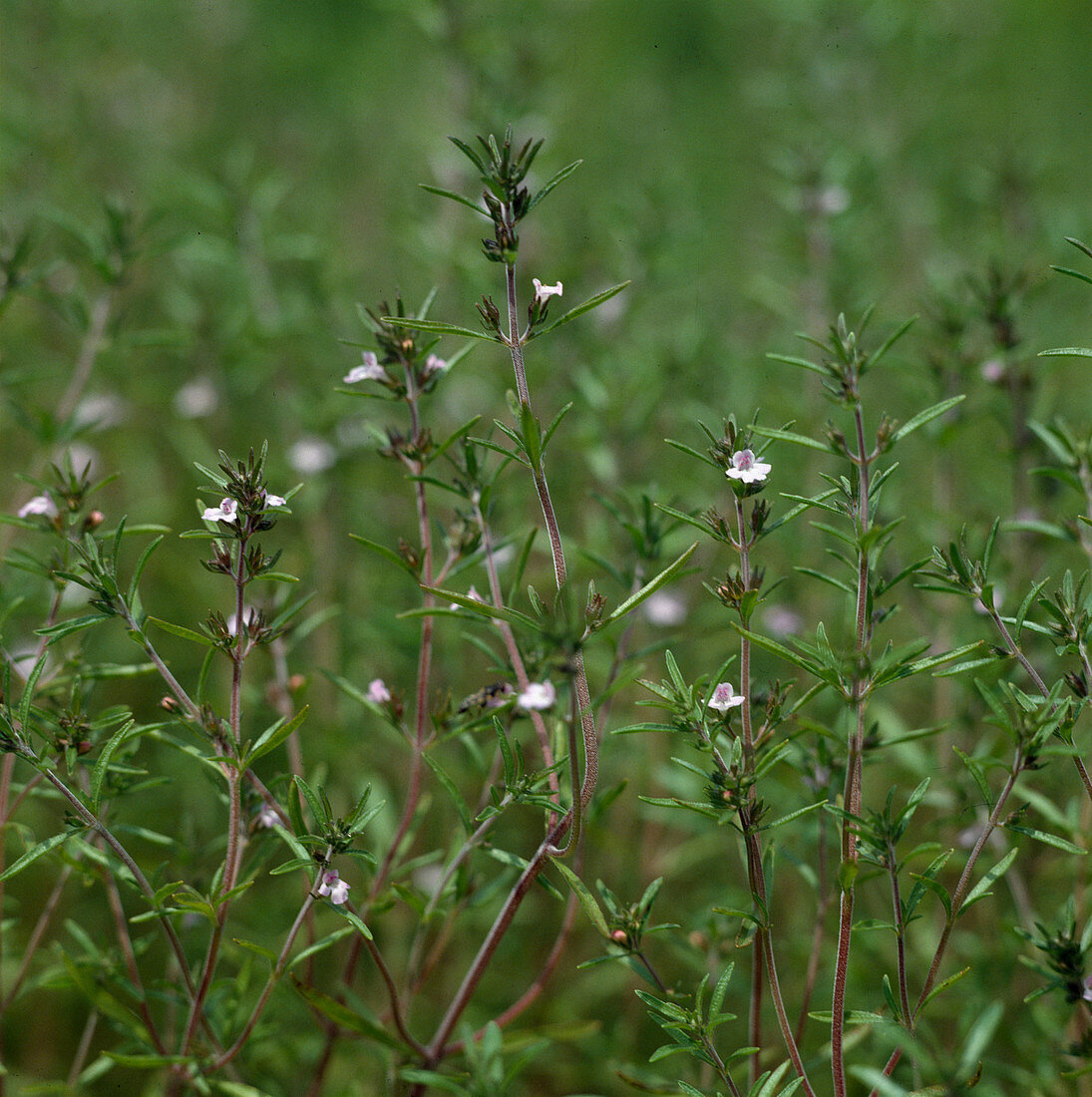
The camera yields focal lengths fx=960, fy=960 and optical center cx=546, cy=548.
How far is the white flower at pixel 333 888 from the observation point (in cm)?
183

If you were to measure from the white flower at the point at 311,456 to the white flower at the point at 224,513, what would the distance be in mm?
1681

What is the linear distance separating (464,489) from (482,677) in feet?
6.20

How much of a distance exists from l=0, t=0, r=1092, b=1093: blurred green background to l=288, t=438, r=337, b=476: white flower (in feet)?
0.05

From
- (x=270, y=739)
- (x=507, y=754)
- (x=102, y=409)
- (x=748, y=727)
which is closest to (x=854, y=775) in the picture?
(x=748, y=727)

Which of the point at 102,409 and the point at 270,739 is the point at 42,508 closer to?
the point at 270,739

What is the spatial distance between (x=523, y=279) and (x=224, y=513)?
9.55 ft

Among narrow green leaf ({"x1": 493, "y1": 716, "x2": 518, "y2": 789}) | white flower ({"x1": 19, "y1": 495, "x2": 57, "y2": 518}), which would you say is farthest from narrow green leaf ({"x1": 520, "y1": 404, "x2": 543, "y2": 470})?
white flower ({"x1": 19, "y1": 495, "x2": 57, "y2": 518})

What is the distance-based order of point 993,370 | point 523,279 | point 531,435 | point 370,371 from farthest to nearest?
1. point 523,279
2. point 993,370
3. point 370,371
4. point 531,435

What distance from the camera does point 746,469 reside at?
1809mm

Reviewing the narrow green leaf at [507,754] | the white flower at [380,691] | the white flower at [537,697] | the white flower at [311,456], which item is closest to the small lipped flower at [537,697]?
the white flower at [537,697]

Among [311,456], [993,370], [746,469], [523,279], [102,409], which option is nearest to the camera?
[746,469]

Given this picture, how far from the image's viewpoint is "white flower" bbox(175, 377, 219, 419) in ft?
13.2

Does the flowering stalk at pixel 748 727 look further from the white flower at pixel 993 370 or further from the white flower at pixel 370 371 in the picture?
the white flower at pixel 993 370

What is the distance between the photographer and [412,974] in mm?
2305
